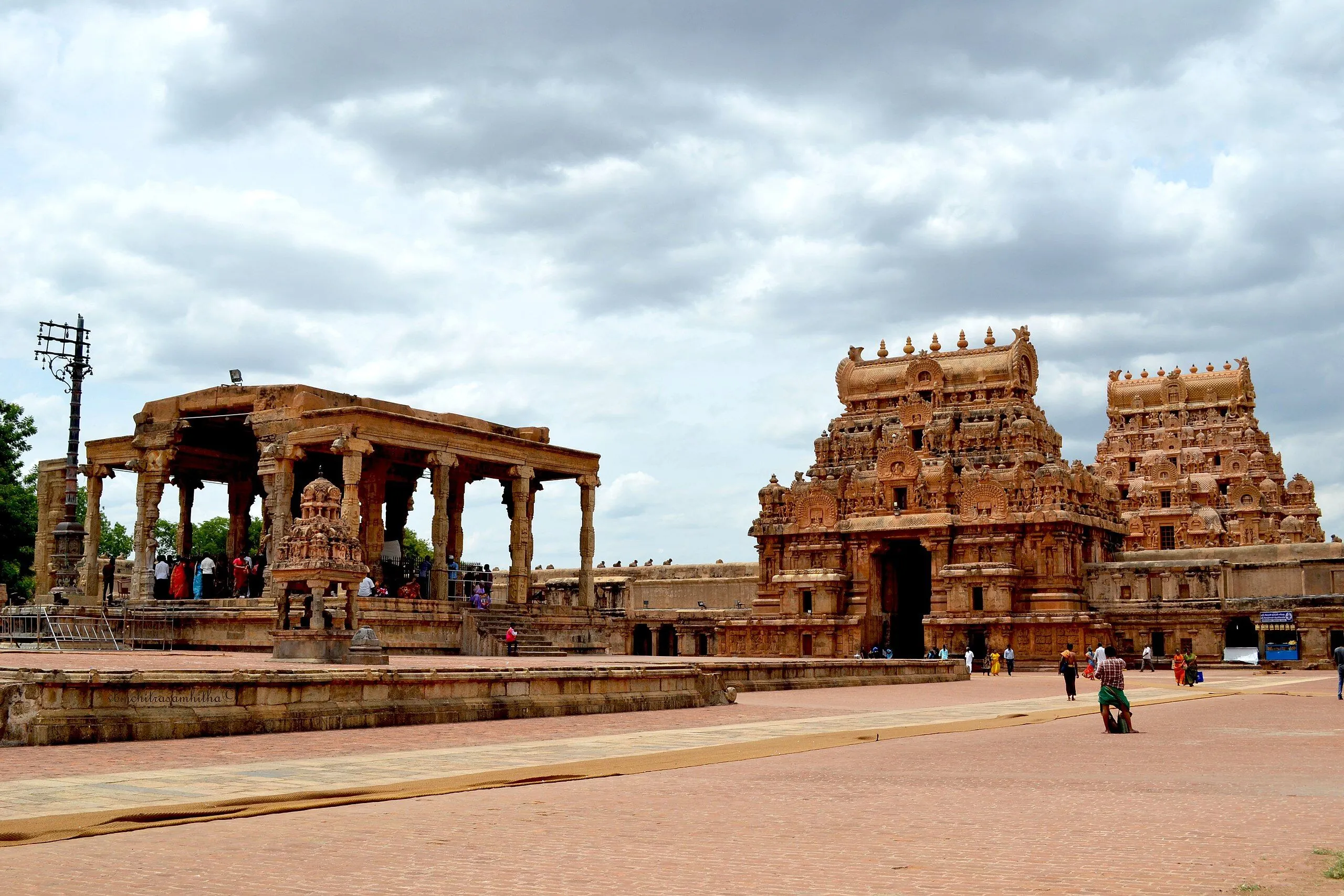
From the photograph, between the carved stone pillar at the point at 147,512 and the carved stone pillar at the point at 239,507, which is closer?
the carved stone pillar at the point at 147,512

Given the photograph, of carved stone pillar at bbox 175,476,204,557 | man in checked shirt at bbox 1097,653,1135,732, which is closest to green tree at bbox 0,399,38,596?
carved stone pillar at bbox 175,476,204,557

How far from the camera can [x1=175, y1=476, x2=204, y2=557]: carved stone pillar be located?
141 ft

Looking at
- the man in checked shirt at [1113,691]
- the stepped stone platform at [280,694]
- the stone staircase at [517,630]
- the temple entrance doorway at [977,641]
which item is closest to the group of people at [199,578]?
the stone staircase at [517,630]

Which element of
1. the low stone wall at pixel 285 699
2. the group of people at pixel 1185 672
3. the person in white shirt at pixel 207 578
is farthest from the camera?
the person in white shirt at pixel 207 578

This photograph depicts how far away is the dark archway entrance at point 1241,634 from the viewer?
52.0 meters

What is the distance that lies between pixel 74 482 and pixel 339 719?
24.6 m

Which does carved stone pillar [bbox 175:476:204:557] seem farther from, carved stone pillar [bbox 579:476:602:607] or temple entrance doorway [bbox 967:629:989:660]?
temple entrance doorway [bbox 967:629:989:660]

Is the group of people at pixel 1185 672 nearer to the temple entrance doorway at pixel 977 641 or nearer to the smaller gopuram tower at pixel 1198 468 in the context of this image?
the temple entrance doorway at pixel 977 641

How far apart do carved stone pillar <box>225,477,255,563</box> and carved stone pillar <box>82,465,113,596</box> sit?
4.55 meters

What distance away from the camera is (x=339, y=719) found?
16875 millimetres

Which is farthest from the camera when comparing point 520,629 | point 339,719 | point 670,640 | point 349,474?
point 670,640

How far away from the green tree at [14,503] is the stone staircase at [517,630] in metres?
24.7

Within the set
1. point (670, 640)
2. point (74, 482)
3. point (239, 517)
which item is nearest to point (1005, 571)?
point (670, 640)

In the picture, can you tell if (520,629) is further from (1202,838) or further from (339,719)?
(1202,838)
